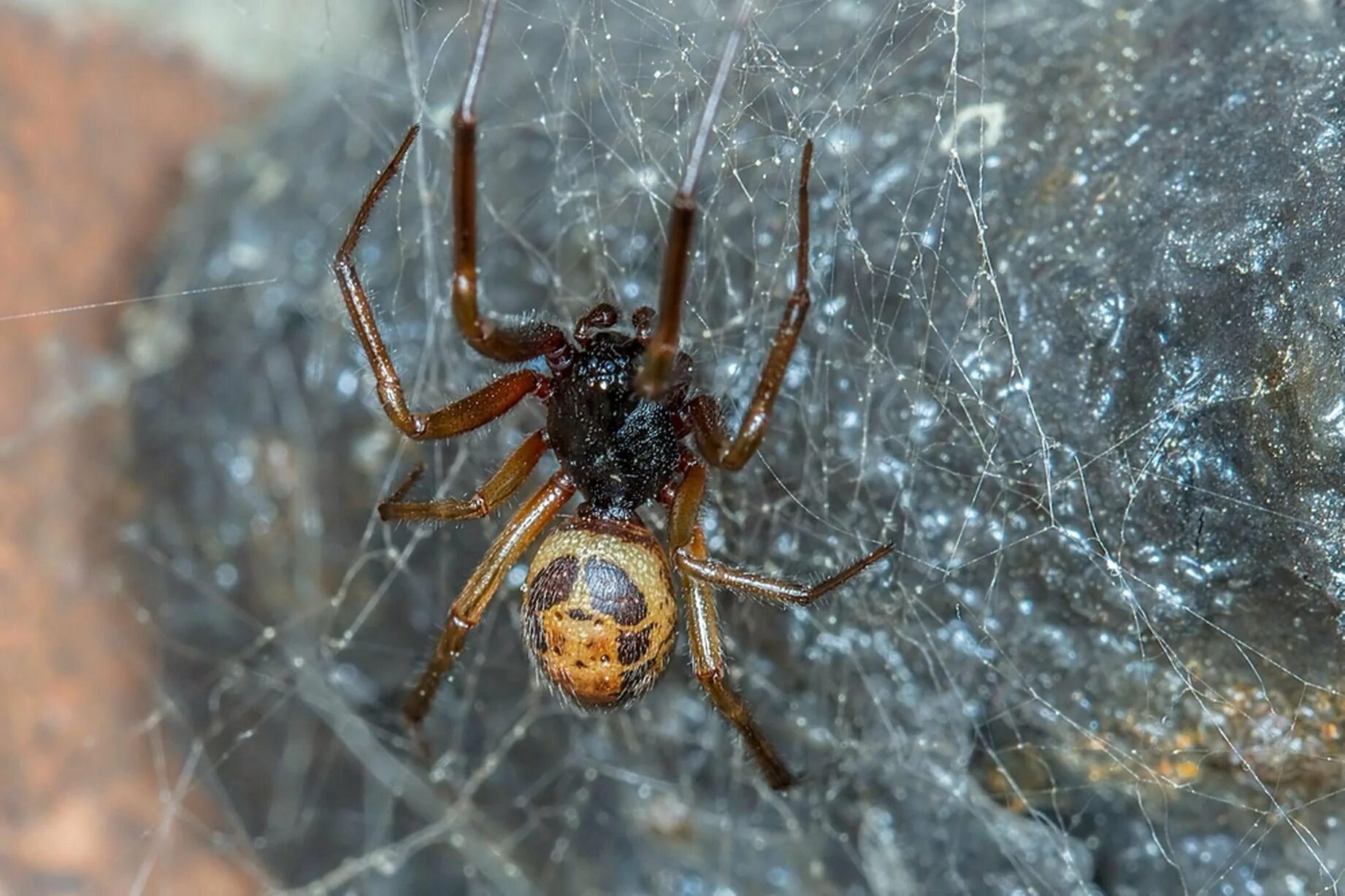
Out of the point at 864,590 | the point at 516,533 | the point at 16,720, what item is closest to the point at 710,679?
the point at 864,590

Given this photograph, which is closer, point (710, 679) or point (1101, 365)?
point (1101, 365)

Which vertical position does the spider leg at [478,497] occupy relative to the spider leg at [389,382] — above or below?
below

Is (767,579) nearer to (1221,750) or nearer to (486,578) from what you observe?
(486,578)

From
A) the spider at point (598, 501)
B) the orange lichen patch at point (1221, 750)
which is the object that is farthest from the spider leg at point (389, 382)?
the orange lichen patch at point (1221, 750)

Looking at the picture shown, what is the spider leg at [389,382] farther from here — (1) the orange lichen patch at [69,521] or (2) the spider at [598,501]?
(1) the orange lichen patch at [69,521]

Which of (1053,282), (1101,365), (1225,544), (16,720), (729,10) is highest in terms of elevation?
(729,10)

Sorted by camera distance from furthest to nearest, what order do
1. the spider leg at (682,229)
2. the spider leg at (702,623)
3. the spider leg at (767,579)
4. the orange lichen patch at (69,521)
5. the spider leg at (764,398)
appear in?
1. the orange lichen patch at (69,521)
2. the spider leg at (702,623)
3. the spider leg at (767,579)
4. the spider leg at (764,398)
5. the spider leg at (682,229)

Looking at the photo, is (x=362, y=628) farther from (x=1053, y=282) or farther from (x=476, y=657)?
(x=1053, y=282)

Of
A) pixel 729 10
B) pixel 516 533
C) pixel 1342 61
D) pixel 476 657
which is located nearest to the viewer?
pixel 1342 61
